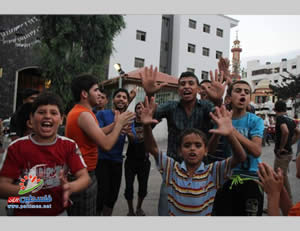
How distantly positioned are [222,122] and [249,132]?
0.48 metres

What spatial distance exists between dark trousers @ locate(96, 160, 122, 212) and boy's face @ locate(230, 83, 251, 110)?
Answer: 5.46 ft

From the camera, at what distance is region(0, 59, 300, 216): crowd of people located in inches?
67.7

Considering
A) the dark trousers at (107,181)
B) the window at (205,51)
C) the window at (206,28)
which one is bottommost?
the dark trousers at (107,181)

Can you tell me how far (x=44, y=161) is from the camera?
1.76 m

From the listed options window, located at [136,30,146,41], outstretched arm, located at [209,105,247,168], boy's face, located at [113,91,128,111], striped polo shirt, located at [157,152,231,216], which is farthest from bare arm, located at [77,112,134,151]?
window, located at [136,30,146,41]

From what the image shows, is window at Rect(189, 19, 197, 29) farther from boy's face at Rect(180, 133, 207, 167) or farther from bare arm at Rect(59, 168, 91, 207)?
bare arm at Rect(59, 168, 91, 207)

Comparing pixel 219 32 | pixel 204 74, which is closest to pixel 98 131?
pixel 204 74

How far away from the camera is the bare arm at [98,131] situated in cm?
197

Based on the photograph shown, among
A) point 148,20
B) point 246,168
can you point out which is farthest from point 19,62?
point 246,168

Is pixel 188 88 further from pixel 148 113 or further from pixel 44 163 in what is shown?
pixel 44 163

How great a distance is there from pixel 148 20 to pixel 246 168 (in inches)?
829

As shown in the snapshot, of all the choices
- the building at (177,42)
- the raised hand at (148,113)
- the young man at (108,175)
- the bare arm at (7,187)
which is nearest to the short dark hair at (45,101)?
the bare arm at (7,187)

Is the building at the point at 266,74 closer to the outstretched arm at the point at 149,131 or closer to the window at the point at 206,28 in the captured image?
the window at the point at 206,28

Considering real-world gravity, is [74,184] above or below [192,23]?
below
